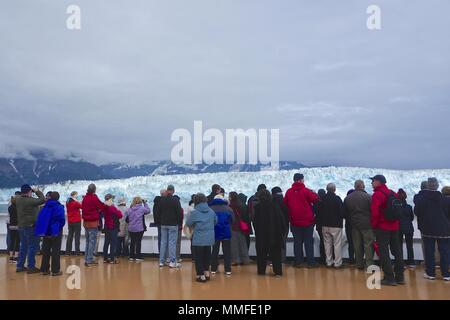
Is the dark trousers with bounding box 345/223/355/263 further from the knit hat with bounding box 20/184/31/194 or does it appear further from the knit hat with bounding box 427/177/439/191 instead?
the knit hat with bounding box 20/184/31/194

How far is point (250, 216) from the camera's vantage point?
7227 millimetres

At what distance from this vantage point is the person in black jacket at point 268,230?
6.06 meters

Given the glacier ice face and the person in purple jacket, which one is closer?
the person in purple jacket

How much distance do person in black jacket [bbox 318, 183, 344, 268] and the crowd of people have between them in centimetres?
2

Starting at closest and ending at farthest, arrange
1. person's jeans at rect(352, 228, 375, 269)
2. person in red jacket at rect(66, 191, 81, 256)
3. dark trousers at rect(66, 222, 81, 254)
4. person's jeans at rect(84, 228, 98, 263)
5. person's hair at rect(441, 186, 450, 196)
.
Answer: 1. person's hair at rect(441, 186, 450, 196)
2. person's jeans at rect(352, 228, 375, 269)
3. person's jeans at rect(84, 228, 98, 263)
4. person in red jacket at rect(66, 191, 81, 256)
5. dark trousers at rect(66, 222, 81, 254)

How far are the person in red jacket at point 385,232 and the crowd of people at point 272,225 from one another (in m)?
0.01

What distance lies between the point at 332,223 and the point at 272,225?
1.45 metres

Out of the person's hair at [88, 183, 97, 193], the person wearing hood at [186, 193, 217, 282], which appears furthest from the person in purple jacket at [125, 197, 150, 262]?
the person wearing hood at [186, 193, 217, 282]

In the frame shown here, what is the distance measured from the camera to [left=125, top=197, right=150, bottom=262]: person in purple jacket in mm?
7613

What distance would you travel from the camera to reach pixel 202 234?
18.8 ft

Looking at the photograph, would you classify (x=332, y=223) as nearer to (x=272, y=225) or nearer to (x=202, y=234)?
(x=272, y=225)

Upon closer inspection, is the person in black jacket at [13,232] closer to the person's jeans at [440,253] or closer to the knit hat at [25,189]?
the knit hat at [25,189]

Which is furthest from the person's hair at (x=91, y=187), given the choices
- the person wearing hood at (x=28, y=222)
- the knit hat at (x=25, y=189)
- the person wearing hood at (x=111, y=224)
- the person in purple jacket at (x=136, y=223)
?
the knit hat at (x=25, y=189)

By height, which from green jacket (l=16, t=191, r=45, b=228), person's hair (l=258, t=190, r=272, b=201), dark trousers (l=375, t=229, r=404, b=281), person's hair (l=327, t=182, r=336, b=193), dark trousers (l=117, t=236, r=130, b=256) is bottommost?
dark trousers (l=117, t=236, r=130, b=256)
